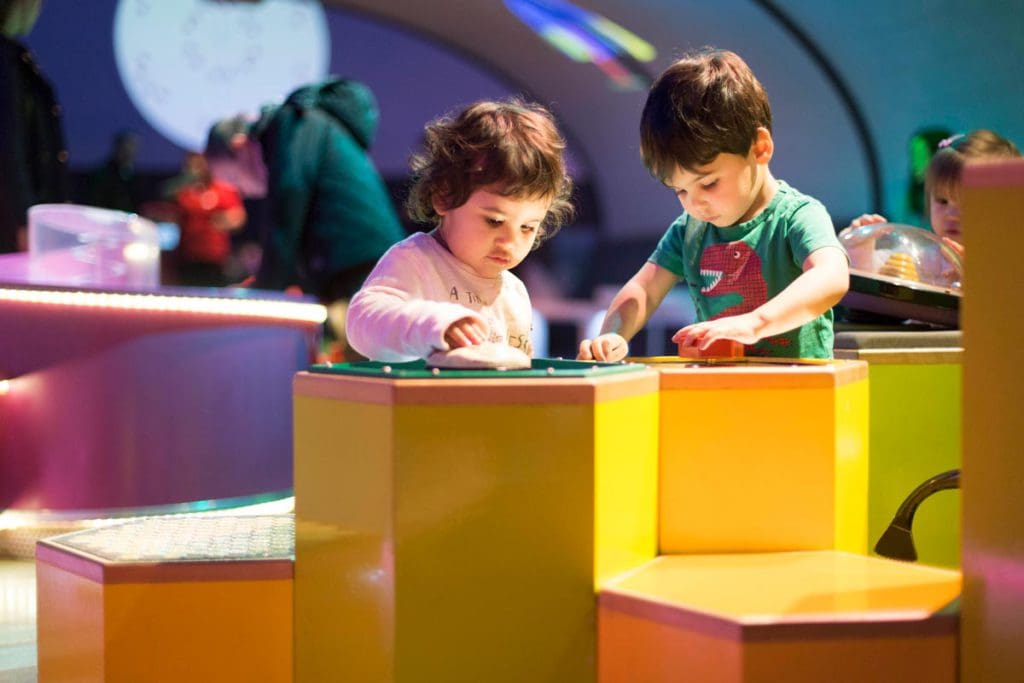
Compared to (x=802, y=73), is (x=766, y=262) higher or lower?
lower

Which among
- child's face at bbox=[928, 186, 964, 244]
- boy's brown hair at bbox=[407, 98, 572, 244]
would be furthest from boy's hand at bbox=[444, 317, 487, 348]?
child's face at bbox=[928, 186, 964, 244]

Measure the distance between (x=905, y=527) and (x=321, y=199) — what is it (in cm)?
265

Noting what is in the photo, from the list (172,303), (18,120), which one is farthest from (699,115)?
(18,120)

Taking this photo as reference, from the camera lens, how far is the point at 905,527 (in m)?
1.58

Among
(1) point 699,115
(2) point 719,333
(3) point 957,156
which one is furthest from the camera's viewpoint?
(3) point 957,156

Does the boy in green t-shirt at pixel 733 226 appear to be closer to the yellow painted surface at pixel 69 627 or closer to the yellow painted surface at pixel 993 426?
the yellow painted surface at pixel 993 426

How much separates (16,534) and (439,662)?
2.22 meters

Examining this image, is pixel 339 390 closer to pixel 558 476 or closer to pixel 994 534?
pixel 558 476

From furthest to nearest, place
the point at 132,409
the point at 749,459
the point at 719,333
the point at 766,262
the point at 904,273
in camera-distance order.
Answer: the point at 132,409 → the point at 904,273 → the point at 766,262 → the point at 719,333 → the point at 749,459

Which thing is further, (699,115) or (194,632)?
(699,115)

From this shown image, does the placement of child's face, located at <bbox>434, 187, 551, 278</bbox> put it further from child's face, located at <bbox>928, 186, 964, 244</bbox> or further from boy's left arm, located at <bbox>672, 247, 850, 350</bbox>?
child's face, located at <bbox>928, 186, 964, 244</bbox>

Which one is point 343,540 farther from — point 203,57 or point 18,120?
point 203,57

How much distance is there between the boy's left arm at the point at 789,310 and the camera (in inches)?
59.4

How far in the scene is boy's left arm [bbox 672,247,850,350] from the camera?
151 centimetres
